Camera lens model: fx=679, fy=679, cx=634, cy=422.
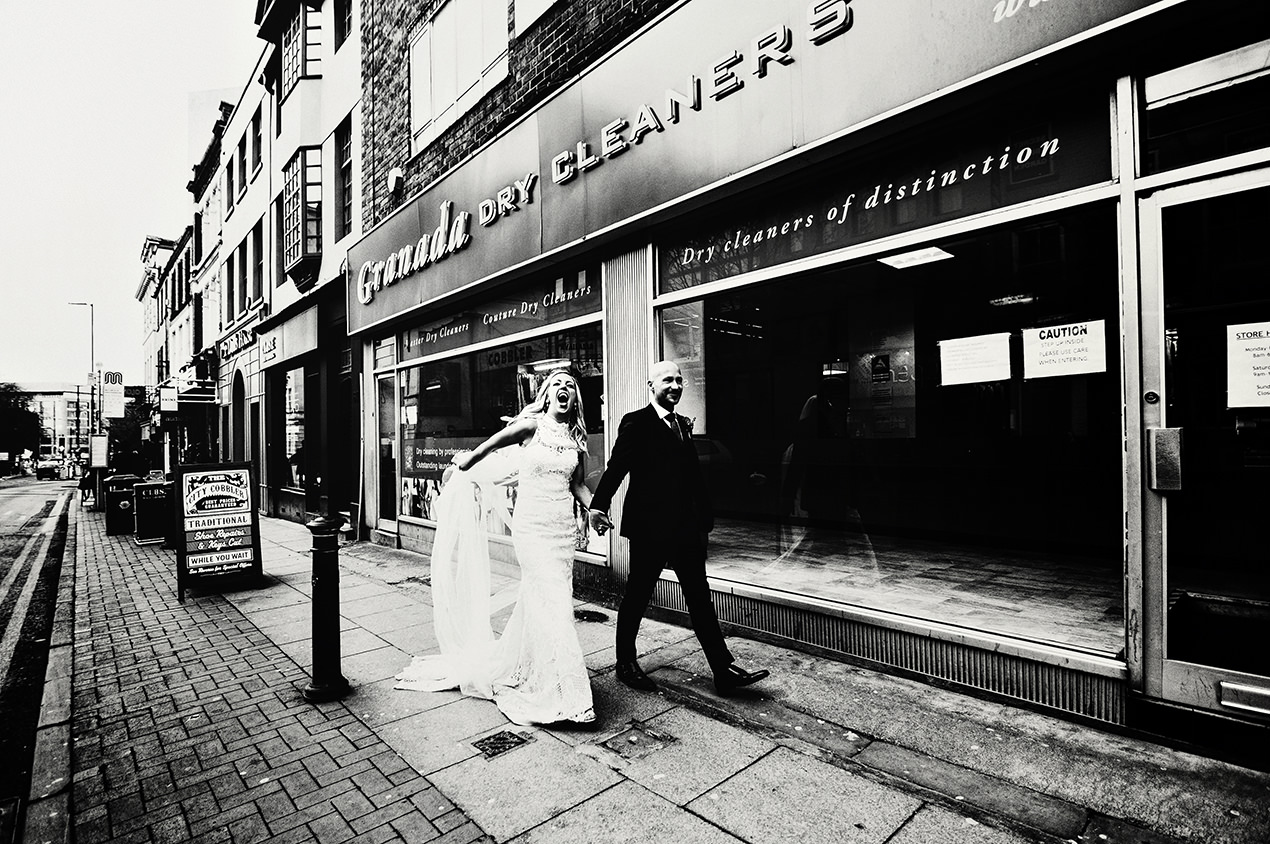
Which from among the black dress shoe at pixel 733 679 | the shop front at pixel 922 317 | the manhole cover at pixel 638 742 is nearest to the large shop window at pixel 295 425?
the shop front at pixel 922 317

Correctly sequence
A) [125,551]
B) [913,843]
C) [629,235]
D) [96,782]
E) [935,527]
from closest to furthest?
[913,843]
[96,782]
[629,235]
[935,527]
[125,551]

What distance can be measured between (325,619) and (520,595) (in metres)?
1.37

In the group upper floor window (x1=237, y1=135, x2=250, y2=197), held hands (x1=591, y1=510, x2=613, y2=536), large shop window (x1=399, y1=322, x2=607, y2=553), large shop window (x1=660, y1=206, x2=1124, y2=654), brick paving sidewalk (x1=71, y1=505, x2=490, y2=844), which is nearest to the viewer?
brick paving sidewalk (x1=71, y1=505, x2=490, y2=844)

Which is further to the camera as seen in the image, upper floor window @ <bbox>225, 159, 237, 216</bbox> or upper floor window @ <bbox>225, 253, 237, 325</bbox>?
upper floor window @ <bbox>225, 159, 237, 216</bbox>

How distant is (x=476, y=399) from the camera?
385 inches

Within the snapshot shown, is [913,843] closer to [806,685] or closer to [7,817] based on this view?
[806,685]

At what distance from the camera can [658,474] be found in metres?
4.55

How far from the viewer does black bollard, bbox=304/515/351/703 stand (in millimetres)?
4520

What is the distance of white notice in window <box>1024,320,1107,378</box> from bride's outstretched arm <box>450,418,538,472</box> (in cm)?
325

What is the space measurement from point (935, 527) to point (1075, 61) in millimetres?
6709

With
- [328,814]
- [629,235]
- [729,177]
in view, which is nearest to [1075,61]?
[729,177]

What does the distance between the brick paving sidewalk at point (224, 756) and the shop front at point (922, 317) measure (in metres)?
3.07

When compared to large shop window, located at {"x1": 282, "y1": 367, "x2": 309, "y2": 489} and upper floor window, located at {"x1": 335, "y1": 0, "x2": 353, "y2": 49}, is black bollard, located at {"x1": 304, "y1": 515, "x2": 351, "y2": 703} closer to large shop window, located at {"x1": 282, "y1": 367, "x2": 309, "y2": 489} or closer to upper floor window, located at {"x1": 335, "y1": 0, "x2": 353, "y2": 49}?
large shop window, located at {"x1": 282, "y1": 367, "x2": 309, "y2": 489}

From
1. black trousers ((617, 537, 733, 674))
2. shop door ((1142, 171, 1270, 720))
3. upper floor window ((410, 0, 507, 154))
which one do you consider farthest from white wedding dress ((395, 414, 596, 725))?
upper floor window ((410, 0, 507, 154))
